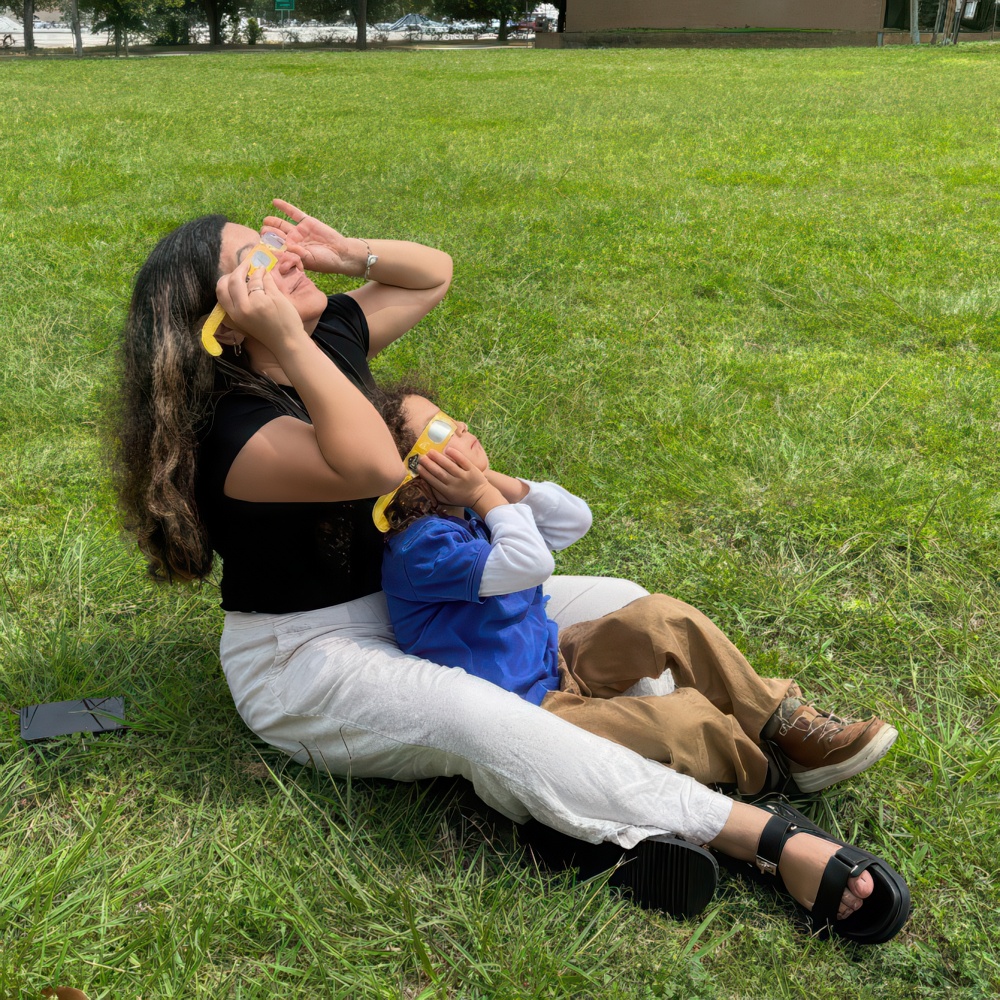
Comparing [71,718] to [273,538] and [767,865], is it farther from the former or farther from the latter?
[767,865]

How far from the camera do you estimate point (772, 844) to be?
7.63 ft

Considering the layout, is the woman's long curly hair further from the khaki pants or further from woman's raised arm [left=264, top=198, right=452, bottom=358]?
the khaki pants

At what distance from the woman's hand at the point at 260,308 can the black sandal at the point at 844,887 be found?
5.20 feet

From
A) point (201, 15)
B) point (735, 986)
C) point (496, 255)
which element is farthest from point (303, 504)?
point (201, 15)

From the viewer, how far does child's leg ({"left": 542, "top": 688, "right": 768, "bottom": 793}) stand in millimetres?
2438

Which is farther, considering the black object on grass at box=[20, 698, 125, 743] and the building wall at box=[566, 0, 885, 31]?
the building wall at box=[566, 0, 885, 31]

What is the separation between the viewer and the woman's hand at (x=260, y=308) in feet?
7.38

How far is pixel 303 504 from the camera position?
97.0 inches

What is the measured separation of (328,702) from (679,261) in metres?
→ 5.59

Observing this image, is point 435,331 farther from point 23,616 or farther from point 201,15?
point 201,15

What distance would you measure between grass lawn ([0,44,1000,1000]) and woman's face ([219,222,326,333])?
1212 millimetres

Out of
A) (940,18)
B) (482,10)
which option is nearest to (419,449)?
(940,18)

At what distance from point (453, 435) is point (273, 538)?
52 cm

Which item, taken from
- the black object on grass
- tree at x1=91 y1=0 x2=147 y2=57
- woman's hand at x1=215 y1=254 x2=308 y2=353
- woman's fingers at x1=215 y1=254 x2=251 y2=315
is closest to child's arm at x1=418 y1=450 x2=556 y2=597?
woman's hand at x1=215 y1=254 x2=308 y2=353
